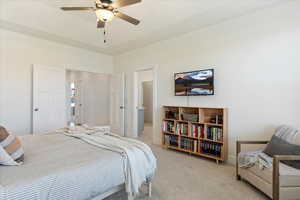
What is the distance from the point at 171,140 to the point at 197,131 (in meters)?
0.74

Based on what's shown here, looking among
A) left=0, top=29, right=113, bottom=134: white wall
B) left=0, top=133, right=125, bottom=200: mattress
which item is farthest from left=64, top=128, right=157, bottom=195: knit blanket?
left=0, top=29, right=113, bottom=134: white wall

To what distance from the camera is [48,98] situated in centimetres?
397

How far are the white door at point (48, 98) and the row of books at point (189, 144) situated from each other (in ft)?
10.3

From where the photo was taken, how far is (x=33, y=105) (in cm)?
371

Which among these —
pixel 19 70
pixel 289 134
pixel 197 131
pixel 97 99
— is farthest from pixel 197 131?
pixel 97 99

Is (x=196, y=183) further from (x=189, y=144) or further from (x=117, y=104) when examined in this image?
(x=117, y=104)

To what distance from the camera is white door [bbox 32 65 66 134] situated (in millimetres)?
3748

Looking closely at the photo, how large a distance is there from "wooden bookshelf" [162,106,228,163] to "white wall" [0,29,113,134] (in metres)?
3.24

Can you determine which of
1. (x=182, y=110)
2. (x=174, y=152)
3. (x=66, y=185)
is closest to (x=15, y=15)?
(x=66, y=185)

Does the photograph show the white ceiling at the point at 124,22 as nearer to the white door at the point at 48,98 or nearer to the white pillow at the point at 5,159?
the white door at the point at 48,98

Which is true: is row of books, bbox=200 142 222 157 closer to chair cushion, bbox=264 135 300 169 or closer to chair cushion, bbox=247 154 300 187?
chair cushion, bbox=264 135 300 169

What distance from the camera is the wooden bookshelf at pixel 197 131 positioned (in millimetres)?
2949

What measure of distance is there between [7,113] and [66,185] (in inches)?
130

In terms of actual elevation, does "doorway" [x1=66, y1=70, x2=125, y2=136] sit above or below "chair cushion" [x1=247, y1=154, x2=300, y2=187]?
above
